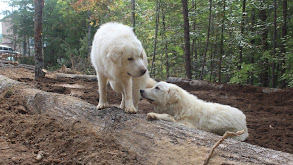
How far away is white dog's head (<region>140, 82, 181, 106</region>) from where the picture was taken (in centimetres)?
421

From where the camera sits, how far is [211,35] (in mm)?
12906

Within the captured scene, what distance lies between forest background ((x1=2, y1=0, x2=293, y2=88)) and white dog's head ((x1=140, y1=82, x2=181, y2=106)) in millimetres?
5766

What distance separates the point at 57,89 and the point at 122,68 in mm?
4486

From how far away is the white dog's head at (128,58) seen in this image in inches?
139

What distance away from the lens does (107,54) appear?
3656 millimetres

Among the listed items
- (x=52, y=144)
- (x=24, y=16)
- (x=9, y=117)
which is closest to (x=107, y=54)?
(x=52, y=144)

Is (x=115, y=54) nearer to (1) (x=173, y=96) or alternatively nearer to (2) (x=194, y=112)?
(1) (x=173, y=96)

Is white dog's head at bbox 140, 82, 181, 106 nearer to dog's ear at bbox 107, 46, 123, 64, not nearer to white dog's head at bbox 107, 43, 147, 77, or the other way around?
white dog's head at bbox 107, 43, 147, 77

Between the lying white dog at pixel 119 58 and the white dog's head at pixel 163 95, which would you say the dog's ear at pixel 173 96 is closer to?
the white dog's head at pixel 163 95

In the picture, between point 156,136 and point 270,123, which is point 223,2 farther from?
point 156,136

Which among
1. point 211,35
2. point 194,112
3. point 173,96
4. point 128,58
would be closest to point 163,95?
point 173,96

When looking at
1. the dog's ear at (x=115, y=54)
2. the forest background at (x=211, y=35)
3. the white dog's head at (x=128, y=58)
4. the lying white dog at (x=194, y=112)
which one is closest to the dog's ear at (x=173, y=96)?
the lying white dog at (x=194, y=112)

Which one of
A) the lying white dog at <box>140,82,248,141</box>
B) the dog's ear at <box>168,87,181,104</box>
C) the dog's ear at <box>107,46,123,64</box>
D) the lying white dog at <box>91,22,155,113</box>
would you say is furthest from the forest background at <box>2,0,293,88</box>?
the dog's ear at <box>107,46,123,64</box>

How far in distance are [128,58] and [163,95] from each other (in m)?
1.13
